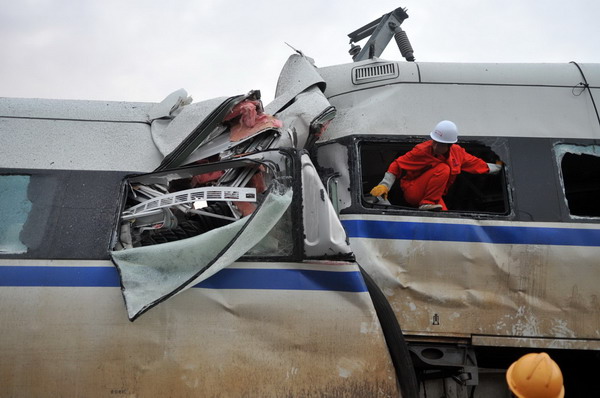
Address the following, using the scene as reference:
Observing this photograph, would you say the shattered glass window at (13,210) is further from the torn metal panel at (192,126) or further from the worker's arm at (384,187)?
the worker's arm at (384,187)

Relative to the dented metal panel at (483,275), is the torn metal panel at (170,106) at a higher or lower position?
higher

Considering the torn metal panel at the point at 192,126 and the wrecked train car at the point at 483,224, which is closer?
the torn metal panel at the point at 192,126

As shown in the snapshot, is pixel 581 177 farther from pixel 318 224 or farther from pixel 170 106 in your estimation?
pixel 170 106

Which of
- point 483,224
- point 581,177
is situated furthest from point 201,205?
point 581,177

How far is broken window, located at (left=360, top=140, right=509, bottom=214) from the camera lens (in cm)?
423

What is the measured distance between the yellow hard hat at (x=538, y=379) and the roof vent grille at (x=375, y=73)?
2190 mm

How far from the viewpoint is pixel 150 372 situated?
301 centimetres

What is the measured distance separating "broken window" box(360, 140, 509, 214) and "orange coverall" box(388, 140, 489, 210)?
108mm

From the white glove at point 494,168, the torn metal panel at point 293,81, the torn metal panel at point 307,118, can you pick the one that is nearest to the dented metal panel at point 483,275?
the white glove at point 494,168

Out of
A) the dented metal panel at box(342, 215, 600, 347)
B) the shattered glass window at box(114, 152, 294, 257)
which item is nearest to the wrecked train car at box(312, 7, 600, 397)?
the dented metal panel at box(342, 215, 600, 347)

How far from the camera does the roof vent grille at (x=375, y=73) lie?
4.29 meters

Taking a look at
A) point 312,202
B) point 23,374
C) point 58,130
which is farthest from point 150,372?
point 58,130

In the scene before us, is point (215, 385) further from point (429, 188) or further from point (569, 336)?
point (569, 336)

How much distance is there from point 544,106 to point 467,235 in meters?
1.16
